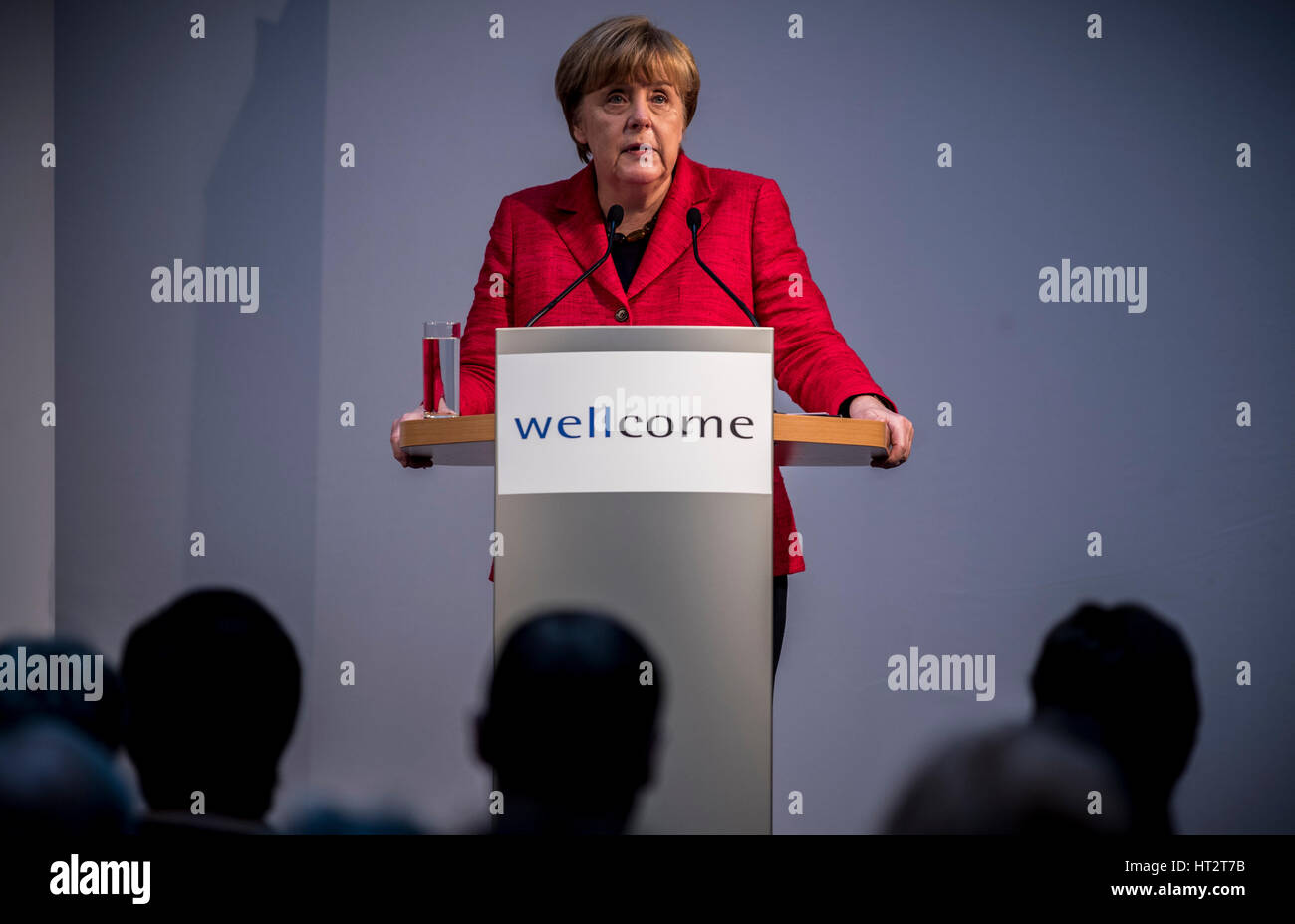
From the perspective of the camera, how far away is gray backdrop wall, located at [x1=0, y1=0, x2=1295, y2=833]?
3.24 meters

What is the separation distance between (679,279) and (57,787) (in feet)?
5.80

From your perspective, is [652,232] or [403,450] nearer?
[403,450]

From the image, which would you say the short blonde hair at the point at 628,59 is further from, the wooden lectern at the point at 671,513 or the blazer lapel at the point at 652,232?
the wooden lectern at the point at 671,513

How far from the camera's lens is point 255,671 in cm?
323

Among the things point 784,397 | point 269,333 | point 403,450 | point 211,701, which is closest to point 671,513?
point 403,450

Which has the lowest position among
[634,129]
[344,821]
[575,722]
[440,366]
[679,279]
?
[344,821]

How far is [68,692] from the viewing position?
313 cm

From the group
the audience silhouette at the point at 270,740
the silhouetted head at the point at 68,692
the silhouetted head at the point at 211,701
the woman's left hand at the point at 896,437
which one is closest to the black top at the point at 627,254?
the woman's left hand at the point at 896,437

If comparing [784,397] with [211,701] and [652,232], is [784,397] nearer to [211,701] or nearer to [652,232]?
[652,232]

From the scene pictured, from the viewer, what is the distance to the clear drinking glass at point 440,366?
1944 mm

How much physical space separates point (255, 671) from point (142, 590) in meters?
0.42

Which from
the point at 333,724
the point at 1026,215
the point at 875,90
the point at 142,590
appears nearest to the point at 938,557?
the point at 1026,215

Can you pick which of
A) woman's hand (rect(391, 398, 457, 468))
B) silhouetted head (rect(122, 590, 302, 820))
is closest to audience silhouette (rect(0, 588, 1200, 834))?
silhouetted head (rect(122, 590, 302, 820))
